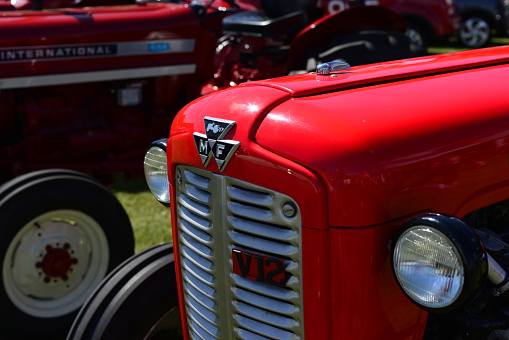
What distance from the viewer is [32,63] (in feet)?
13.4

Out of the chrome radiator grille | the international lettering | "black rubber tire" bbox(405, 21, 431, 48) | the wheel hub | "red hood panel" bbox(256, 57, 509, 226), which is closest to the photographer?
"red hood panel" bbox(256, 57, 509, 226)

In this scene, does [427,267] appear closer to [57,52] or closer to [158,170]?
[158,170]

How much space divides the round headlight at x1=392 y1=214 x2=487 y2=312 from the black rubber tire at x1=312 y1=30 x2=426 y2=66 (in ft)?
8.17

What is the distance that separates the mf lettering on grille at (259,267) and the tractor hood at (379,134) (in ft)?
0.63

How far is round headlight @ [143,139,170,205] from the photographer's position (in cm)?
212

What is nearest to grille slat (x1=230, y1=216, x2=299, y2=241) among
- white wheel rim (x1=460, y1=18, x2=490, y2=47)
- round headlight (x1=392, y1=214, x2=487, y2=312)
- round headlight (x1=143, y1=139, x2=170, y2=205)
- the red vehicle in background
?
round headlight (x1=392, y1=214, x2=487, y2=312)

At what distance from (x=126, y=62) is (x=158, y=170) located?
2.40 metres

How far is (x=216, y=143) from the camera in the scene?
1.70 meters

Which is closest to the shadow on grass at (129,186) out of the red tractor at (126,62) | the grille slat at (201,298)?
the red tractor at (126,62)

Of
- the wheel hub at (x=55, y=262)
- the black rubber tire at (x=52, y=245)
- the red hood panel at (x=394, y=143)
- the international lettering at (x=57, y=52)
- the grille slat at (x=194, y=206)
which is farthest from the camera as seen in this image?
the international lettering at (x=57, y=52)

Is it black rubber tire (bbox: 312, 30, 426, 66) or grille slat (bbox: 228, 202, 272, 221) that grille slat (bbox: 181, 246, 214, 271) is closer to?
grille slat (bbox: 228, 202, 272, 221)

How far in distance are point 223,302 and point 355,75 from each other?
744 millimetres

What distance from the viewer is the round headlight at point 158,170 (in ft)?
6.95

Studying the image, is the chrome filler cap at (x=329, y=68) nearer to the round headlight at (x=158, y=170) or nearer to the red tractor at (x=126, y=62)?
the round headlight at (x=158, y=170)
